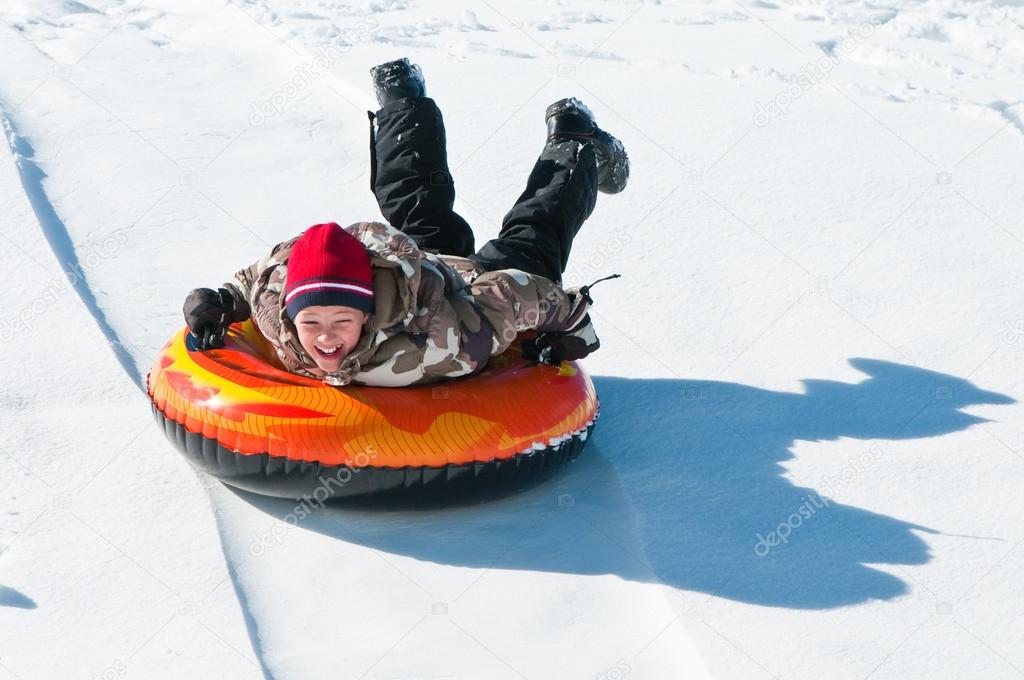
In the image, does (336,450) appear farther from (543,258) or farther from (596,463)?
(543,258)

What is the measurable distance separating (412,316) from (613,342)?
136 cm

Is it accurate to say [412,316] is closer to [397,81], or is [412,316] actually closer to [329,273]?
[329,273]

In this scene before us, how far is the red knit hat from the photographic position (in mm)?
3123

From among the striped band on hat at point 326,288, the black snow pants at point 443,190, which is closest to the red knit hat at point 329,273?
the striped band on hat at point 326,288

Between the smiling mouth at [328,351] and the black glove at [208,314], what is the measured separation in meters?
0.48

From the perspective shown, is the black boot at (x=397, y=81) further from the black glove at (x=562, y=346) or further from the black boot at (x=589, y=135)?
the black glove at (x=562, y=346)

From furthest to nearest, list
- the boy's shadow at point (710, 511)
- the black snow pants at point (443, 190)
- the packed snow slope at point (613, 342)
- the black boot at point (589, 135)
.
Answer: the black boot at point (589, 135) < the black snow pants at point (443, 190) < the boy's shadow at point (710, 511) < the packed snow slope at point (613, 342)

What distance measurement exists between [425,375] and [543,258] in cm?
83

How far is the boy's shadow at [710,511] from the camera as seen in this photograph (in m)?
3.12

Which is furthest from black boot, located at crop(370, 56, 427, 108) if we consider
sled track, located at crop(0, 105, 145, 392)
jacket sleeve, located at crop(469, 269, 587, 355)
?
sled track, located at crop(0, 105, 145, 392)

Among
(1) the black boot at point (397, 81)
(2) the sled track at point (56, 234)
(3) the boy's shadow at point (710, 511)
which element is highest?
(1) the black boot at point (397, 81)

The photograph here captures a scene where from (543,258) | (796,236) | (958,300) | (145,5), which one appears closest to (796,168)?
(796,236)

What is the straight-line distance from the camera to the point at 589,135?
4.39m

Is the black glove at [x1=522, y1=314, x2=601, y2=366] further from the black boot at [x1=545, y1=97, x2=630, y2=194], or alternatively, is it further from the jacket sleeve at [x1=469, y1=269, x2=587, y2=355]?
the black boot at [x1=545, y1=97, x2=630, y2=194]
